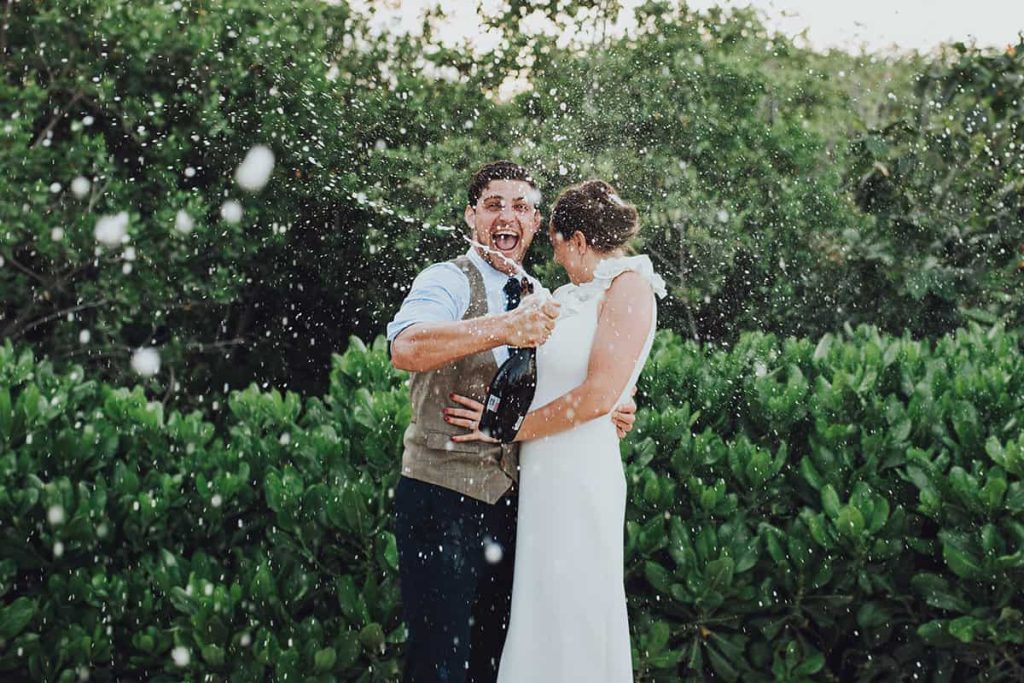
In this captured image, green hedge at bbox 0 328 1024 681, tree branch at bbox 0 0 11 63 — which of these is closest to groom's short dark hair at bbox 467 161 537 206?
green hedge at bbox 0 328 1024 681

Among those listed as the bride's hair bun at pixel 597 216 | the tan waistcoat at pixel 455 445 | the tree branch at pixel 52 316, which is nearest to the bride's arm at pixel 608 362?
the tan waistcoat at pixel 455 445

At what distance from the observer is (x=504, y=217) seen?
3.08 meters

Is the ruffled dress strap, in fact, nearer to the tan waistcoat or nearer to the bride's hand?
the tan waistcoat

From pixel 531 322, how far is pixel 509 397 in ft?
1.11

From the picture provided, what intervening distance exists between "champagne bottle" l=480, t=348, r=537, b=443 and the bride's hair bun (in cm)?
39

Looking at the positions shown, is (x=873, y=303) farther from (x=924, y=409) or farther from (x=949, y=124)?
(x=924, y=409)

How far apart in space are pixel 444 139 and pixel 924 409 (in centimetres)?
513

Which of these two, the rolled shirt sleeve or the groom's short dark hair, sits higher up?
the groom's short dark hair

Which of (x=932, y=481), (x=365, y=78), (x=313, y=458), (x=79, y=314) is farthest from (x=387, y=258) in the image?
(x=932, y=481)

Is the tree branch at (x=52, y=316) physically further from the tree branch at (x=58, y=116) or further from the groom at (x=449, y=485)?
the groom at (x=449, y=485)

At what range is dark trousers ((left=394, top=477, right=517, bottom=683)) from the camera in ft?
9.63

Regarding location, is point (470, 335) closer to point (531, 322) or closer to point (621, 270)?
point (531, 322)

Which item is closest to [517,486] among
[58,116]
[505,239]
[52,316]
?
[505,239]

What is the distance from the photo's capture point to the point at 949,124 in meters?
7.77
